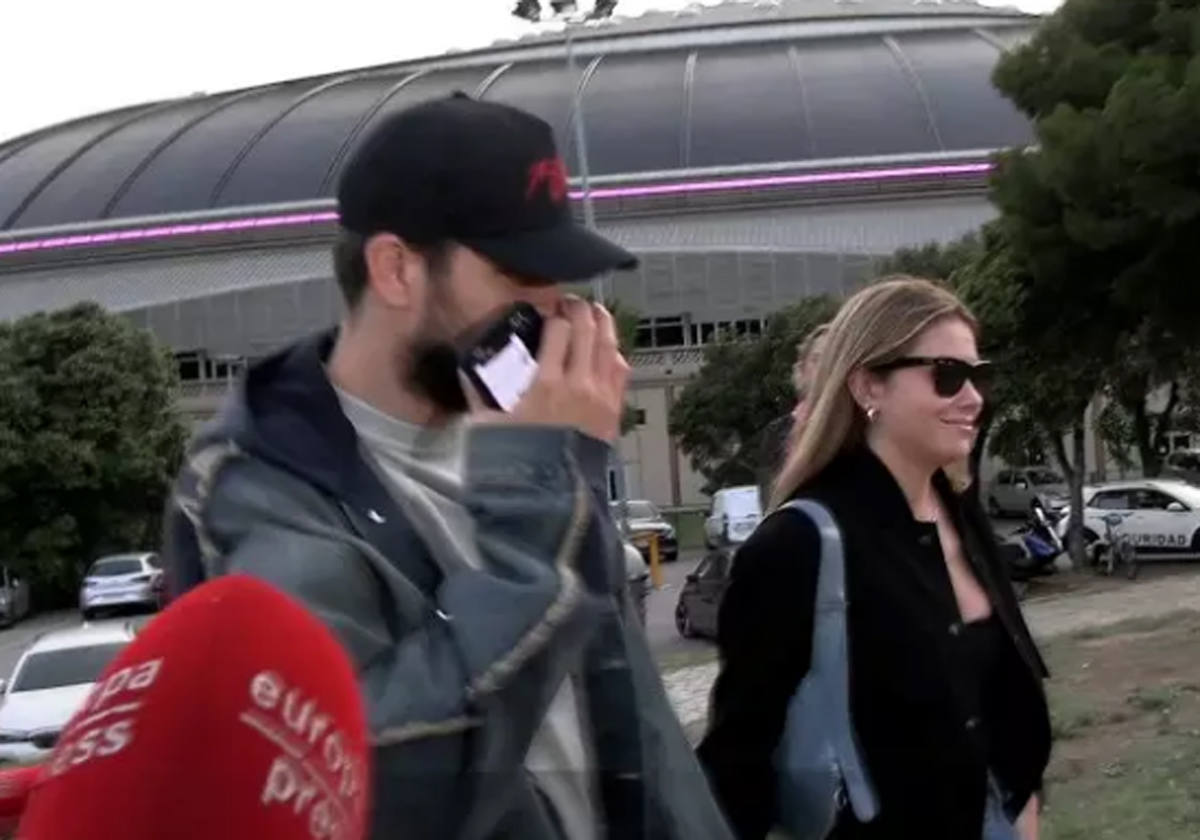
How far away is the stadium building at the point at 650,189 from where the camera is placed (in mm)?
71250

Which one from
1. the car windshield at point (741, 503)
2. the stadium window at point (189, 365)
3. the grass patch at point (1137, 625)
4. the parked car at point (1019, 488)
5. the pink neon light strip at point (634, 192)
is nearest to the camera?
the grass patch at point (1137, 625)

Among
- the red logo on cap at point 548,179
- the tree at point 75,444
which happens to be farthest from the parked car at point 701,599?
the red logo on cap at point 548,179

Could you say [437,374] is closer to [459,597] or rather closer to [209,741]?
[459,597]

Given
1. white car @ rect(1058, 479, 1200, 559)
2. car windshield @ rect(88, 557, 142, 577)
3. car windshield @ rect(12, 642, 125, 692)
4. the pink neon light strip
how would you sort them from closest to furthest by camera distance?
car windshield @ rect(12, 642, 125, 692)
white car @ rect(1058, 479, 1200, 559)
car windshield @ rect(88, 557, 142, 577)
the pink neon light strip

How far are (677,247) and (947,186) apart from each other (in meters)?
9.40

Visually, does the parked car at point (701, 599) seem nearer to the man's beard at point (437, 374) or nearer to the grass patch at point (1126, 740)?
the grass patch at point (1126, 740)

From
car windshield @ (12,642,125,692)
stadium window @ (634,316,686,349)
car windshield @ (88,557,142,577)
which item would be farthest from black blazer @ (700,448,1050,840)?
stadium window @ (634,316,686,349)

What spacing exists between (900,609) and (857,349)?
0.55m

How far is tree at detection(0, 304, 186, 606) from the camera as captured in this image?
45906mm

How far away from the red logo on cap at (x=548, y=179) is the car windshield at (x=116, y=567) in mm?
39518

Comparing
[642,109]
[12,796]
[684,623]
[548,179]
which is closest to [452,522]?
[548,179]

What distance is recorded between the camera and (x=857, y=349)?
3906 millimetres

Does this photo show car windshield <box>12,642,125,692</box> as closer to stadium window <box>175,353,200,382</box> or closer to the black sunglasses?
the black sunglasses

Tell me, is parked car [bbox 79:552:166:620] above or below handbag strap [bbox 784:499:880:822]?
below
